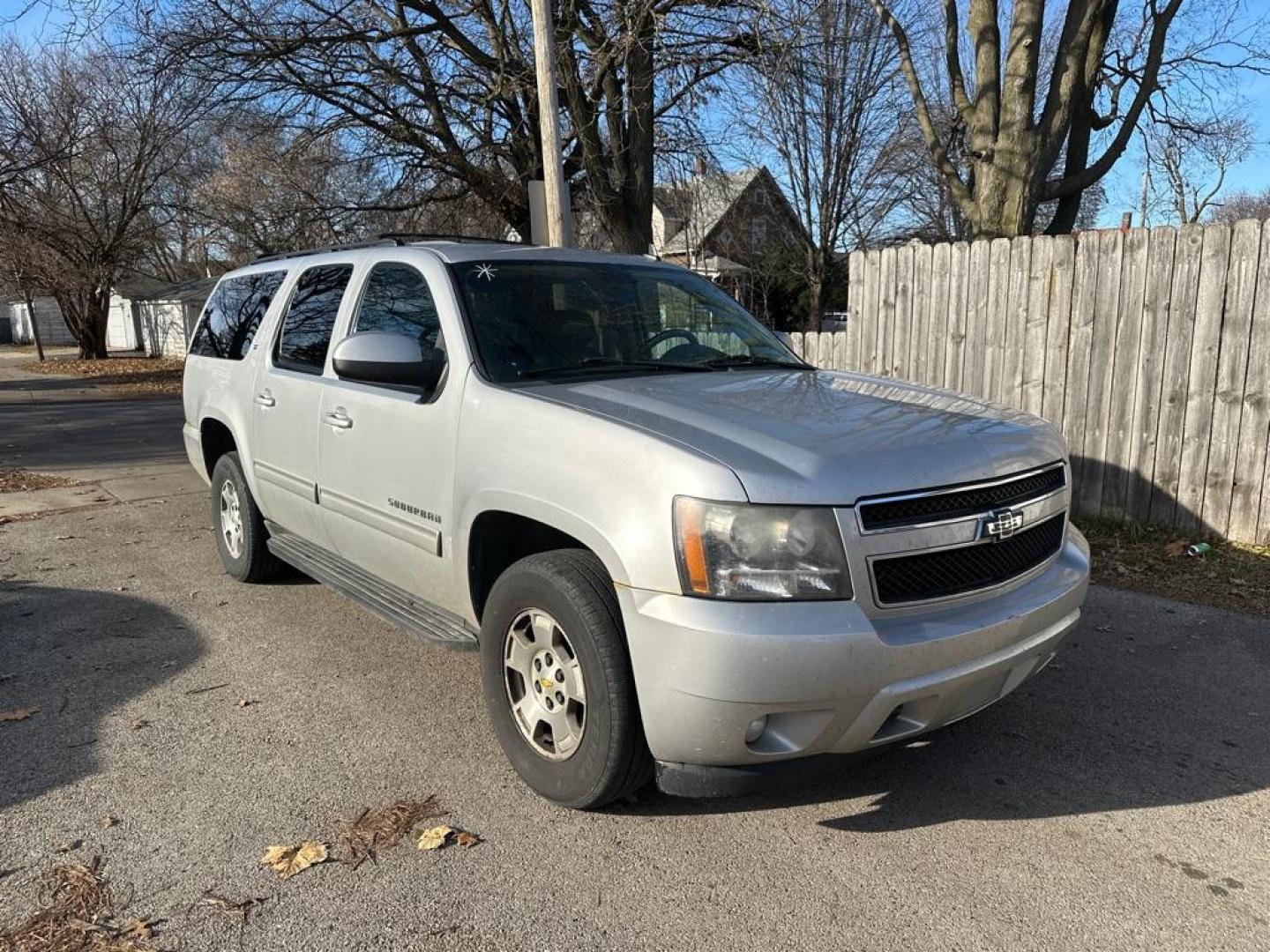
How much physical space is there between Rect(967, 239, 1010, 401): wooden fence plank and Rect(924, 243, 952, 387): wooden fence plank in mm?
367

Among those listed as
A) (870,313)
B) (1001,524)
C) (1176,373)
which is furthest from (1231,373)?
(1001,524)

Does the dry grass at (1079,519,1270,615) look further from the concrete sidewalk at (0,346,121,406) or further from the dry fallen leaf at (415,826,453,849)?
the concrete sidewalk at (0,346,121,406)

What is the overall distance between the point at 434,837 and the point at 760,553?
4.78 ft

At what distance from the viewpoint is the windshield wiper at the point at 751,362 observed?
4055 millimetres

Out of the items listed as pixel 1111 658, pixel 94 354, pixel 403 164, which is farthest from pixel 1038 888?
pixel 94 354

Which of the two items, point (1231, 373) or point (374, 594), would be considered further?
point (1231, 373)

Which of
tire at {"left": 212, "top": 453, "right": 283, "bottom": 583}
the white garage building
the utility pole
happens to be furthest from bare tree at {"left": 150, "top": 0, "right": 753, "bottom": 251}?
the white garage building

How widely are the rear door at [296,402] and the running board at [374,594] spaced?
0.10 m

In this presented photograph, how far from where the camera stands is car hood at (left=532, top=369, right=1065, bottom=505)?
2627mm

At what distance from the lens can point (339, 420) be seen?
4.20 metres

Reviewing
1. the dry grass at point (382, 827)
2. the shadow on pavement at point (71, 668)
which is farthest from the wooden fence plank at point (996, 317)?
the shadow on pavement at point (71, 668)

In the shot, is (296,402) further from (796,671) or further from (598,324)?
(796,671)

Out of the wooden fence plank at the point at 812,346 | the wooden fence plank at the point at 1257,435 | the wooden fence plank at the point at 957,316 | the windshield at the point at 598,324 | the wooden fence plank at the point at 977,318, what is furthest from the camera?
the wooden fence plank at the point at 812,346

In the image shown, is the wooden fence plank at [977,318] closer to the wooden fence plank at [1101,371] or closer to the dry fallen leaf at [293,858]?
the wooden fence plank at [1101,371]
